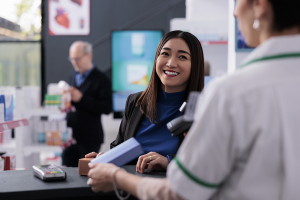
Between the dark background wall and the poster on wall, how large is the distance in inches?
3.1

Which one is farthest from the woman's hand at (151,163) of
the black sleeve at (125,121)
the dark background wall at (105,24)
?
the dark background wall at (105,24)

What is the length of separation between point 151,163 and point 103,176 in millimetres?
649

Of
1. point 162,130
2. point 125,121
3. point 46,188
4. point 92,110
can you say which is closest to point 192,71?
point 162,130

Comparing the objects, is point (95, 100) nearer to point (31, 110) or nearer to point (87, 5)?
point (31, 110)

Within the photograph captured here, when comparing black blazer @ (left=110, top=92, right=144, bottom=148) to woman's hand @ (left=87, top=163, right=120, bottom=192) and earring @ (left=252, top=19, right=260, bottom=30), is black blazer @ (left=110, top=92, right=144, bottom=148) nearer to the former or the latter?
woman's hand @ (left=87, top=163, right=120, bottom=192)

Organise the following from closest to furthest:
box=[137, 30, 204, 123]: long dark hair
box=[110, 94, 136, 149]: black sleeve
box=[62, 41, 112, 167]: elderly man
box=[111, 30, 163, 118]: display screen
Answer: box=[137, 30, 204, 123]: long dark hair → box=[110, 94, 136, 149]: black sleeve → box=[62, 41, 112, 167]: elderly man → box=[111, 30, 163, 118]: display screen

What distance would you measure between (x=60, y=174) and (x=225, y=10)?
3313 millimetres

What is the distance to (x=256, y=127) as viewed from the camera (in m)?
0.95

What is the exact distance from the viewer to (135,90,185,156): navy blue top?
2.24 metres

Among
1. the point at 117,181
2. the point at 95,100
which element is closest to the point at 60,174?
→ the point at 117,181

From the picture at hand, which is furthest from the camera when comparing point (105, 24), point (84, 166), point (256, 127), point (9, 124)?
point (105, 24)

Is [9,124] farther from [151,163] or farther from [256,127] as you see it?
[256,127]

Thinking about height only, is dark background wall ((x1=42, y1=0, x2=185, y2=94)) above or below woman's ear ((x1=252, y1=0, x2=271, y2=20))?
above

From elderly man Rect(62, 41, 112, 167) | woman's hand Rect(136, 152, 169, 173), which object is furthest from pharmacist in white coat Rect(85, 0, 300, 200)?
elderly man Rect(62, 41, 112, 167)
